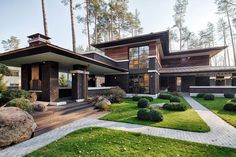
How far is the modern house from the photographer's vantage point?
9883 millimetres

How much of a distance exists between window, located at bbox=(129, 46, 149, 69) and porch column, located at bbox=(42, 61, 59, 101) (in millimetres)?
9737

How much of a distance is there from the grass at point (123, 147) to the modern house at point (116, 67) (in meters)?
4.90

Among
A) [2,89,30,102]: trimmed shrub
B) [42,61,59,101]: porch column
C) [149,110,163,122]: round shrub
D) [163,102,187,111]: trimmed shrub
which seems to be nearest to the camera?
[149,110,163,122]: round shrub

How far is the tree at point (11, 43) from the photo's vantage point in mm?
47062

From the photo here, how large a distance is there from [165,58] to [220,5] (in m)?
13.1

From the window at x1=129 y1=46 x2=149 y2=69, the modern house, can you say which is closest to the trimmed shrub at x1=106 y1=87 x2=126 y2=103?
the modern house

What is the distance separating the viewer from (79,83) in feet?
38.8

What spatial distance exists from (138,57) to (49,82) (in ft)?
34.5

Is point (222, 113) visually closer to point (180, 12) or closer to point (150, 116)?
point (150, 116)

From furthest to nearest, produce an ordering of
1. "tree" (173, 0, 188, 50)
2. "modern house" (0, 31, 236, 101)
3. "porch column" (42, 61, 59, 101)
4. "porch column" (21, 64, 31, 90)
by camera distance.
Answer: "tree" (173, 0, 188, 50) → "porch column" (21, 64, 31, 90) → "porch column" (42, 61, 59, 101) → "modern house" (0, 31, 236, 101)

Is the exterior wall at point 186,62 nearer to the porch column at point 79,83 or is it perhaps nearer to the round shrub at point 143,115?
the porch column at point 79,83

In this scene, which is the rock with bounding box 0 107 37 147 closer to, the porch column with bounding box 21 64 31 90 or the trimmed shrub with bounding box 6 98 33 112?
the trimmed shrub with bounding box 6 98 33 112

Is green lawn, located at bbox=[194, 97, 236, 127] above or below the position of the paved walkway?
below

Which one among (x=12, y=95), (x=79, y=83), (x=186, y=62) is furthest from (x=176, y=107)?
(x=186, y=62)
